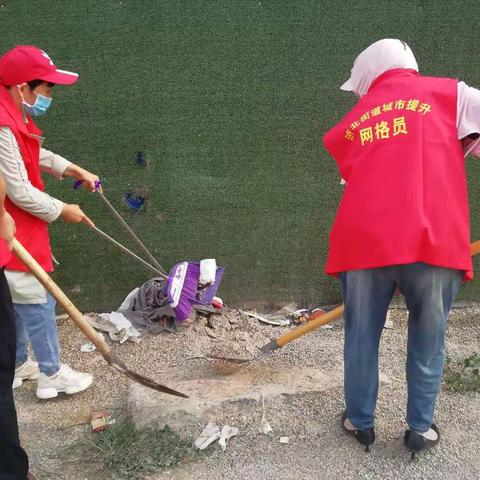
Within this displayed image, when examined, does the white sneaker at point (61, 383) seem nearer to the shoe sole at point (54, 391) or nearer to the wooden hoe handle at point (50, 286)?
the shoe sole at point (54, 391)

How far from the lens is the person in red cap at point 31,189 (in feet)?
7.79

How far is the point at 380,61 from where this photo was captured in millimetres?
2113

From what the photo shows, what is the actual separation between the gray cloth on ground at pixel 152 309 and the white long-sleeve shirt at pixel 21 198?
0.95 meters

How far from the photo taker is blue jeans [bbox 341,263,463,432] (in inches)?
79.0

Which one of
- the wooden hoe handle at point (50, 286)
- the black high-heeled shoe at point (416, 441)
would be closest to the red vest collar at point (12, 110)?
the wooden hoe handle at point (50, 286)

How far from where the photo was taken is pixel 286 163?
362 centimetres

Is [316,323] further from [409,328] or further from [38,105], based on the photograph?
[38,105]

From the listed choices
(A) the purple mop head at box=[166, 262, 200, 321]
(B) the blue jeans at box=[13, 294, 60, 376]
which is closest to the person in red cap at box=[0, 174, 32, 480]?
(B) the blue jeans at box=[13, 294, 60, 376]

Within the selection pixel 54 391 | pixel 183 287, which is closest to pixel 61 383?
pixel 54 391

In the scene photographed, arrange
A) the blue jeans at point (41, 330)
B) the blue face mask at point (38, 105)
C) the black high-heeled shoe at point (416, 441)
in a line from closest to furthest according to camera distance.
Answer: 1. the black high-heeled shoe at point (416, 441)
2. the blue face mask at point (38, 105)
3. the blue jeans at point (41, 330)

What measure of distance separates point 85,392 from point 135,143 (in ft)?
5.08

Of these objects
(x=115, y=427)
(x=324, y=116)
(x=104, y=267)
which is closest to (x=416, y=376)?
(x=115, y=427)

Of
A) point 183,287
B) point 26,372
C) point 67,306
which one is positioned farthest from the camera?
point 183,287

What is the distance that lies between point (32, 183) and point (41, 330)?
696mm
